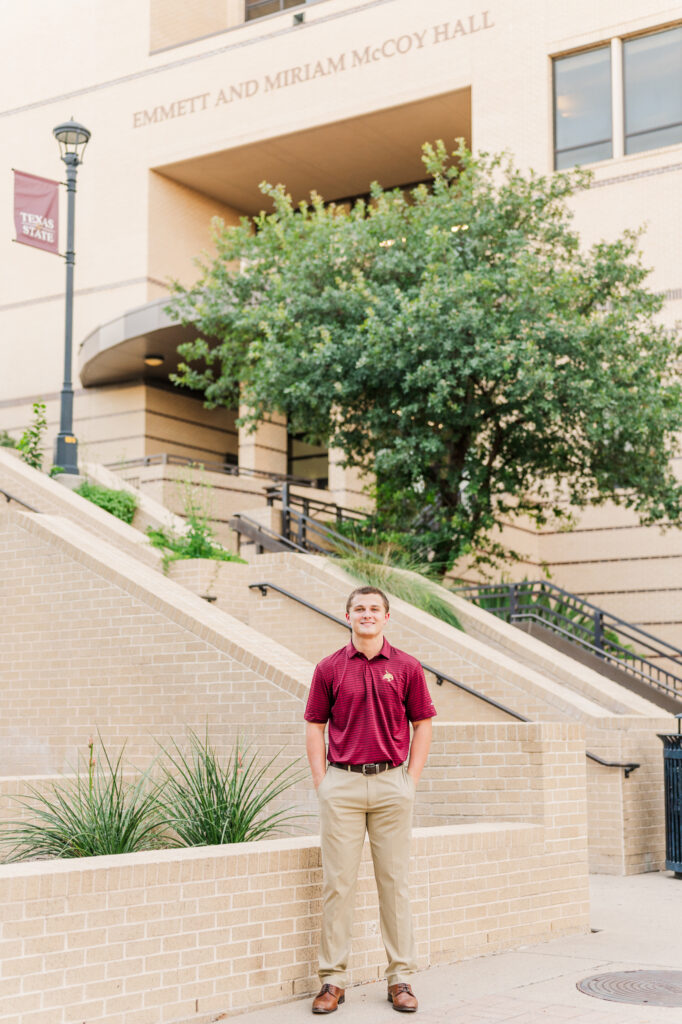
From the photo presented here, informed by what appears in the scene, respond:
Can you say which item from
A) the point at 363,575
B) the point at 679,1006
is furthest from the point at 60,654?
the point at 679,1006

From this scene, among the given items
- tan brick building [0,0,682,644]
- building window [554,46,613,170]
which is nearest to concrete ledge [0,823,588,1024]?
tan brick building [0,0,682,644]

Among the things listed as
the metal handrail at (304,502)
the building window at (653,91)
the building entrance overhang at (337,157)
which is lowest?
the metal handrail at (304,502)

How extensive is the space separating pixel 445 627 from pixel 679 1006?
789 cm

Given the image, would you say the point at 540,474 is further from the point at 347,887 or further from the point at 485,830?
the point at 347,887

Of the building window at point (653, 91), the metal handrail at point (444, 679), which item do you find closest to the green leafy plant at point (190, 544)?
the metal handrail at point (444, 679)

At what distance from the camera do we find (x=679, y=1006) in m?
5.81

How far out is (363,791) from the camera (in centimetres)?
564

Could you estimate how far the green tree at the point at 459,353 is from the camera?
15.8m

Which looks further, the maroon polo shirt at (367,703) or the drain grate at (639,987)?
the drain grate at (639,987)

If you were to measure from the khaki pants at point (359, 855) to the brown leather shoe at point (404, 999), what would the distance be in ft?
0.13

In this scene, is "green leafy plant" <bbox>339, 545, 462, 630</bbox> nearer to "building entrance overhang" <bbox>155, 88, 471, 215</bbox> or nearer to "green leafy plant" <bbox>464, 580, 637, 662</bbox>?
"green leafy plant" <bbox>464, 580, 637, 662</bbox>

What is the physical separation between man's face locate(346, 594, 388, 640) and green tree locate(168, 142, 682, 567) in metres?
9.63

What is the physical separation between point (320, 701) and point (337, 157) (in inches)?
952

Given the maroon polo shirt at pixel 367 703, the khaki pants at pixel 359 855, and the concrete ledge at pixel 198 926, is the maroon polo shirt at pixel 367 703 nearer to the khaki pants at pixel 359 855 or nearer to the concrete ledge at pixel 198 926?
the khaki pants at pixel 359 855
